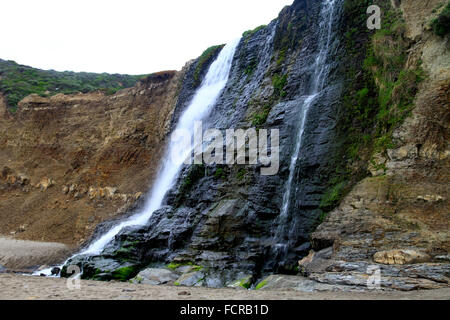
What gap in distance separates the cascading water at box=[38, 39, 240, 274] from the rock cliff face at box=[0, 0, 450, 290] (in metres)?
1.09

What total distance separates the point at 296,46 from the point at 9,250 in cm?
1816

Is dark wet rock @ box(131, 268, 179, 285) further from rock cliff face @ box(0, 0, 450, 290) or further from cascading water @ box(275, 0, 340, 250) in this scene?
cascading water @ box(275, 0, 340, 250)

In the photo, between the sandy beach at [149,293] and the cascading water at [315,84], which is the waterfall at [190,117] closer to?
the cascading water at [315,84]

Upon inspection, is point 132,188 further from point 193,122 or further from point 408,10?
point 408,10

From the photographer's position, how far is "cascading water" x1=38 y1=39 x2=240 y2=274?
59.7 feet

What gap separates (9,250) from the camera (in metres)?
16.9

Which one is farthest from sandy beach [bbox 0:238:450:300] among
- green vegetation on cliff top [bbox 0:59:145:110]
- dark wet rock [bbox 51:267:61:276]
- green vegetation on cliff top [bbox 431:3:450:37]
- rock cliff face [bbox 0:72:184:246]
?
green vegetation on cliff top [bbox 0:59:145:110]

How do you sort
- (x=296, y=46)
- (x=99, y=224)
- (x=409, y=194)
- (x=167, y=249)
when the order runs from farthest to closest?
(x=99, y=224), (x=296, y=46), (x=167, y=249), (x=409, y=194)

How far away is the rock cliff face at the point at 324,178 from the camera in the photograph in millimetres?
7500

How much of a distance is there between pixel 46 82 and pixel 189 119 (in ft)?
87.6

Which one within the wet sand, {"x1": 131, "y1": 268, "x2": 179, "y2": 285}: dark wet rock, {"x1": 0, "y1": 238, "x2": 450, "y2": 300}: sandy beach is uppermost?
{"x1": 0, "y1": 238, "x2": 450, "y2": 300}: sandy beach

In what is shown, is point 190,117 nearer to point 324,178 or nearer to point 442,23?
point 324,178
